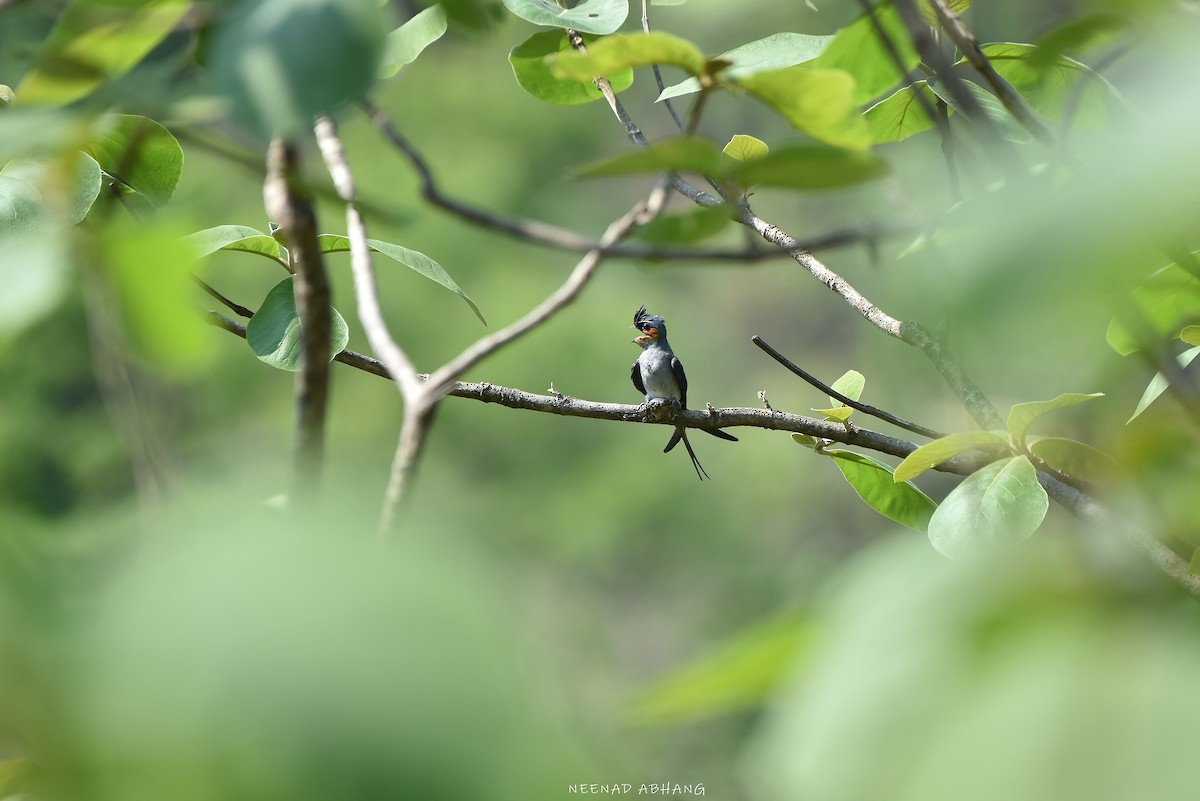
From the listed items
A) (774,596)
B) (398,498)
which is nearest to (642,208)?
(398,498)

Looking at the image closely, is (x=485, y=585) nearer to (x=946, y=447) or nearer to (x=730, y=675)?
(x=730, y=675)

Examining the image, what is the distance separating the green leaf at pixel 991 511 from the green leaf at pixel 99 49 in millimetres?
402

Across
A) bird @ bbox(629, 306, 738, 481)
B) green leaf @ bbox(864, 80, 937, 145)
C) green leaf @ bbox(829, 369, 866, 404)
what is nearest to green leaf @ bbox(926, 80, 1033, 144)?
green leaf @ bbox(864, 80, 937, 145)

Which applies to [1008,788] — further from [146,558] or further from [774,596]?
[774,596]

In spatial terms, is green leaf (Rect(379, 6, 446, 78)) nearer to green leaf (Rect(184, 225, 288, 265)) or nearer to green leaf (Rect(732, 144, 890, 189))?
green leaf (Rect(184, 225, 288, 265))

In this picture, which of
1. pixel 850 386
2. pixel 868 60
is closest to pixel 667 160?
pixel 868 60

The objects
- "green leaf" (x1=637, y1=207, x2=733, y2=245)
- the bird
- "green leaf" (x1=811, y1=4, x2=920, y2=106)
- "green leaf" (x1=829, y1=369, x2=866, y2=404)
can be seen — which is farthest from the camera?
the bird

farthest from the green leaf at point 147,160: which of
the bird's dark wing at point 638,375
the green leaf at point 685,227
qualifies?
the bird's dark wing at point 638,375

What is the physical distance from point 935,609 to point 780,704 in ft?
0.10

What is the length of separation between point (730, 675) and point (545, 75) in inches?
16.7

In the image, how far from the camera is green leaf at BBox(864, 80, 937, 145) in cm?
54

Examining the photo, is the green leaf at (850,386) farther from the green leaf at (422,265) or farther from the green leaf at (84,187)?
the green leaf at (84,187)

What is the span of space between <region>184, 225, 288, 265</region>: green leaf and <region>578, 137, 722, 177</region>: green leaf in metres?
0.28

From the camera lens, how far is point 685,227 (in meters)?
0.23
